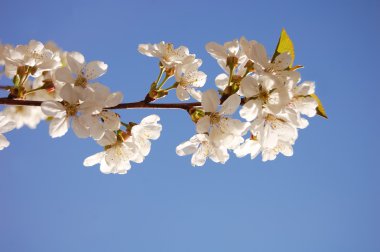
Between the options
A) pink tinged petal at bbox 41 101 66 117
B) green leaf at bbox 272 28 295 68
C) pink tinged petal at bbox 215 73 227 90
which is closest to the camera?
pink tinged petal at bbox 41 101 66 117

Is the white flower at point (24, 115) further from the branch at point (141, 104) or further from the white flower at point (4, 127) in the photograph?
the branch at point (141, 104)

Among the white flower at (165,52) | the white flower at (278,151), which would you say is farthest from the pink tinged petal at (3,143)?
the white flower at (278,151)

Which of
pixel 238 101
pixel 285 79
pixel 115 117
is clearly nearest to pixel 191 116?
pixel 238 101

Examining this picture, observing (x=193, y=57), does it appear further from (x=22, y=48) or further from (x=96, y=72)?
(x=22, y=48)

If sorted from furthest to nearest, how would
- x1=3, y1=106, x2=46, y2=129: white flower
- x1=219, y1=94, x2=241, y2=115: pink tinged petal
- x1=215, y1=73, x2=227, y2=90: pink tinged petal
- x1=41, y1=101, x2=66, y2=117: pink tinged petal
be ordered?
x1=3, y1=106, x2=46, y2=129: white flower, x1=215, y1=73, x2=227, y2=90: pink tinged petal, x1=219, y1=94, x2=241, y2=115: pink tinged petal, x1=41, y1=101, x2=66, y2=117: pink tinged petal

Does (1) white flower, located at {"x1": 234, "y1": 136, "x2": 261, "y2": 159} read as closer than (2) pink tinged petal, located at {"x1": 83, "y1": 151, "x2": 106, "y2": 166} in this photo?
Yes

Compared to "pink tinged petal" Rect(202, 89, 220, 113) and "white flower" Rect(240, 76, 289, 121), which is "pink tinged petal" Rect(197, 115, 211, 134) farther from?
"white flower" Rect(240, 76, 289, 121)

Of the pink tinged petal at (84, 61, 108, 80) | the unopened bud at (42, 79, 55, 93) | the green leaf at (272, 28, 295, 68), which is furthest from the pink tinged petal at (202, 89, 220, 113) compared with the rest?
the unopened bud at (42, 79, 55, 93)

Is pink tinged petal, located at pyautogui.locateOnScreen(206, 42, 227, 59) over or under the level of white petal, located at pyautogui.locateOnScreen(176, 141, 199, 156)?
over

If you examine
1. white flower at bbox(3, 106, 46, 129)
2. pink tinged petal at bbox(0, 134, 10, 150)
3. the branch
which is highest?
white flower at bbox(3, 106, 46, 129)
